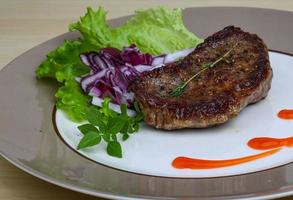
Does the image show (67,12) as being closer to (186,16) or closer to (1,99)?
(186,16)

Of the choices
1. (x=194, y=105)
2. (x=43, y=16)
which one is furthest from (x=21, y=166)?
(x=43, y=16)

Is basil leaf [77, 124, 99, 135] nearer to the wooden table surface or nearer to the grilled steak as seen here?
Answer: the grilled steak

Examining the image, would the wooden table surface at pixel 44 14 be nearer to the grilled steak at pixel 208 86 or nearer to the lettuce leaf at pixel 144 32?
the lettuce leaf at pixel 144 32

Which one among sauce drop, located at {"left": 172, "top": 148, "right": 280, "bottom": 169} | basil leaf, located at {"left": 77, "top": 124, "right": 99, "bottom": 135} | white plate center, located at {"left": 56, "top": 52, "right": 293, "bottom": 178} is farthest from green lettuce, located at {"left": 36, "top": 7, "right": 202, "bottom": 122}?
sauce drop, located at {"left": 172, "top": 148, "right": 280, "bottom": 169}

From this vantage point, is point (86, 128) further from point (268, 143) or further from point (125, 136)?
point (268, 143)

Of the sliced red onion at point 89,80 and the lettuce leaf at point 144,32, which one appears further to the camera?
the lettuce leaf at point 144,32

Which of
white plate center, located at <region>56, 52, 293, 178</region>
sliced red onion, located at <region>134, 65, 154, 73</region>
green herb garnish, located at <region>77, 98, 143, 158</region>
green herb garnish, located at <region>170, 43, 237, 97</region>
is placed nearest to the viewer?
white plate center, located at <region>56, 52, 293, 178</region>

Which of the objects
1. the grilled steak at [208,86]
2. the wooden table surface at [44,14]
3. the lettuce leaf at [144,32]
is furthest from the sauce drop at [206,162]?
the wooden table surface at [44,14]
